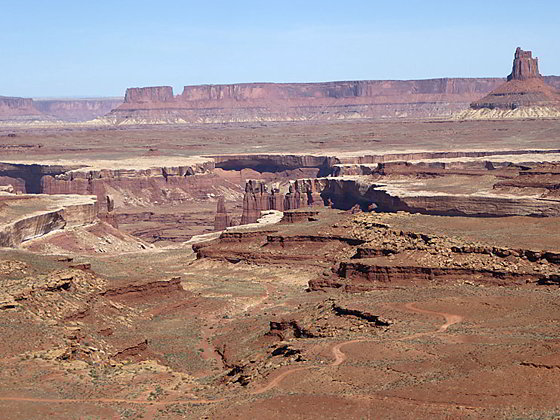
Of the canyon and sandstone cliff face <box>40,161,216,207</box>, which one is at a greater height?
the canyon

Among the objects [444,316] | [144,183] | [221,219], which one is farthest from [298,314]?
[144,183]

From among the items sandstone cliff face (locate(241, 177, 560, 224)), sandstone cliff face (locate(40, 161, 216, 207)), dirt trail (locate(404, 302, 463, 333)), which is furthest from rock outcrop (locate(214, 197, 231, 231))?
dirt trail (locate(404, 302, 463, 333))

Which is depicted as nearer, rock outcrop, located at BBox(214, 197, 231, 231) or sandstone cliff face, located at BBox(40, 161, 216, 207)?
rock outcrop, located at BBox(214, 197, 231, 231)

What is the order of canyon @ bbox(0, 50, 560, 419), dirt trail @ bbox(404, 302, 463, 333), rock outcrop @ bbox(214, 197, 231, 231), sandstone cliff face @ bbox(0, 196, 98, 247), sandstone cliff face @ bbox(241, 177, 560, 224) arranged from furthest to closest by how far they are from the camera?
1. rock outcrop @ bbox(214, 197, 231, 231)
2. sandstone cliff face @ bbox(241, 177, 560, 224)
3. sandstone cliff face @ bbox(0, 196, 98, 247)
4. dirt trail @ bbox(404, 302, 463, 333)
5. canyon @ bbox(0, 50, 560, 419)

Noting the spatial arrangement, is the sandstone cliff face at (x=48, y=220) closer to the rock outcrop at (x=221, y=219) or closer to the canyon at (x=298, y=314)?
the canyon at (x=298, y=314)

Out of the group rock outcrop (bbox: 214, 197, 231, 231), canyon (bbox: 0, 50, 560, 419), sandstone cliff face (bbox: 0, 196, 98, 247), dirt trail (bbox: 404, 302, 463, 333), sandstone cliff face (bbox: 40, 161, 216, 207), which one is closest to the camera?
canyon (bbox: 0, 50, 560, 419)

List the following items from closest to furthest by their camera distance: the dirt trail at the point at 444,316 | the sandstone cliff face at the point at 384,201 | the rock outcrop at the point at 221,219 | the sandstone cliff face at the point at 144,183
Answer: the dirt trail at the point at 444,316, the sandstone cliff face at the point at 384,201, the rock outcrop at the point at 221,219, the sandstone cliff face at the point at 144,183

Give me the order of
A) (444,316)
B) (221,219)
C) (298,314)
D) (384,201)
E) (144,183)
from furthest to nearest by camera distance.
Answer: (144,183) → (221,219) → (384,201) → (298,314) → (444,316)

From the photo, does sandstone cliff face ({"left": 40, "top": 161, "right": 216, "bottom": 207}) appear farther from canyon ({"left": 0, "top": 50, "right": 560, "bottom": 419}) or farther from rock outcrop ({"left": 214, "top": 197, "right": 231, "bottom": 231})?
canyon ({"left": 0, "top": 50, "right": 560, "bottom": 419})

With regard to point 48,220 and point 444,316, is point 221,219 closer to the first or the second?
point 48,220

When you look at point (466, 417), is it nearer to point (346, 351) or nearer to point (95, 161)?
point (346, 351)

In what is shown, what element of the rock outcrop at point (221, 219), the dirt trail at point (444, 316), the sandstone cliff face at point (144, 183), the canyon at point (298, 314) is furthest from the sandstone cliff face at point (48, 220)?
the dirt trail at point (444, 316)
